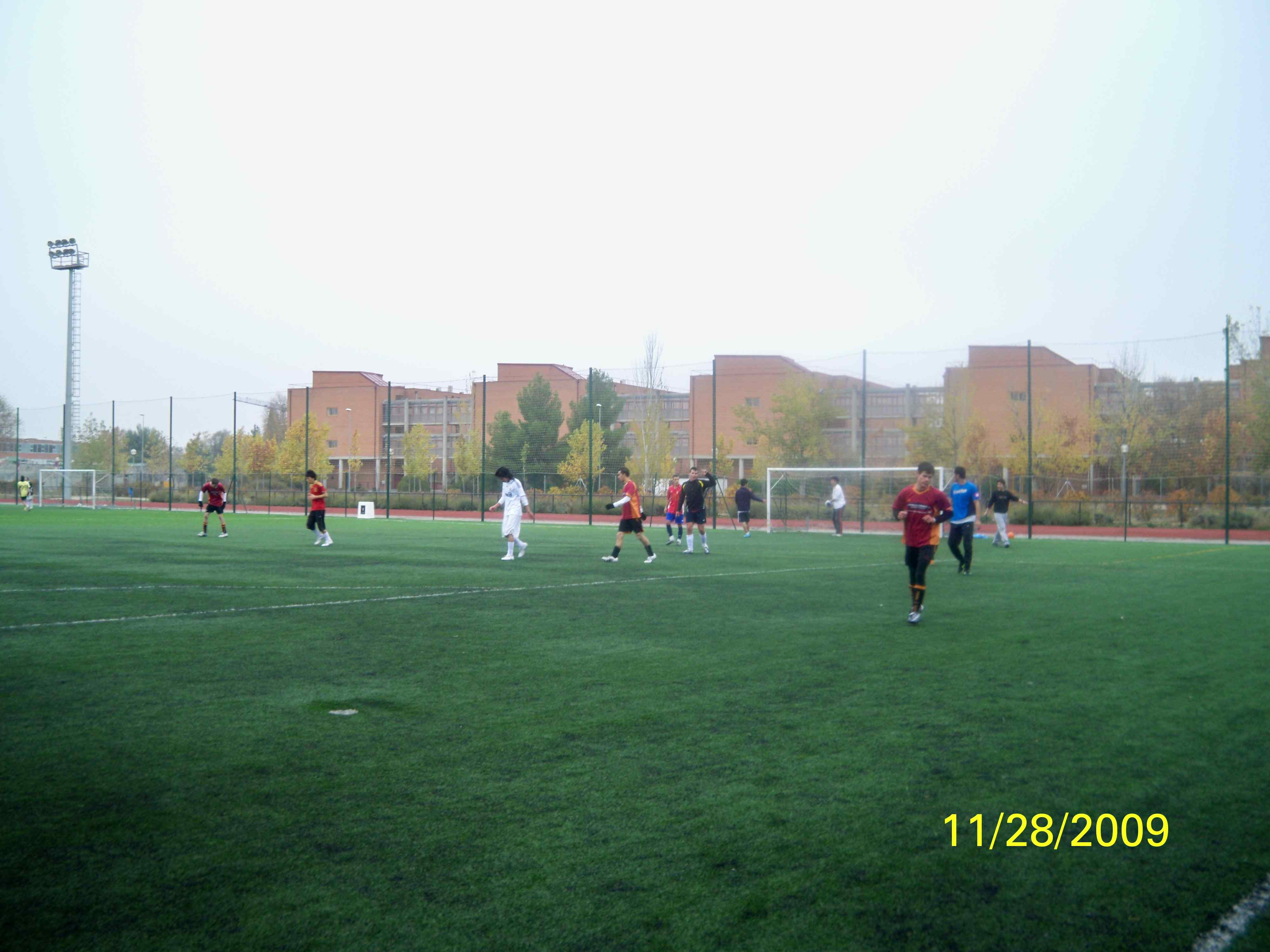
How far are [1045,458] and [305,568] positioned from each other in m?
36.2

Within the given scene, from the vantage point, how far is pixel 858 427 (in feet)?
135

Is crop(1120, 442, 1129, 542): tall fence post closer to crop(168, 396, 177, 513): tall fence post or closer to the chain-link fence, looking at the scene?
the chain-link fence

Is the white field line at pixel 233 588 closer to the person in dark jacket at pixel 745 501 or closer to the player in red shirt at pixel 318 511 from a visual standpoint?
the player in red shirt at pixel 318 511

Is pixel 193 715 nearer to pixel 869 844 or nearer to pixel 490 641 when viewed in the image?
pixel 490 641

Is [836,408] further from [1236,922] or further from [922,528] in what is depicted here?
[1236,922]

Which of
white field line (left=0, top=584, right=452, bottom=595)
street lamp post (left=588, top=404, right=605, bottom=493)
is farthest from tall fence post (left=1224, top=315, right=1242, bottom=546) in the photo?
white field line (left=0, top=584, right=452, bottom=595)

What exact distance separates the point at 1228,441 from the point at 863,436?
36.9ft

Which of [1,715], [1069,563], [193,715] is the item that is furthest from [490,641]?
[1069,563]

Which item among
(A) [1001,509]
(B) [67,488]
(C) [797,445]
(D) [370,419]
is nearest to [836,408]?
(C) [797,445]

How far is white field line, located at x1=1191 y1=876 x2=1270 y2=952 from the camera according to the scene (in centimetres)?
313

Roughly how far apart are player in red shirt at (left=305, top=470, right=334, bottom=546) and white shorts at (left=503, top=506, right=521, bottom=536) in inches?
200

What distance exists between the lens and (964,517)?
1700 cm

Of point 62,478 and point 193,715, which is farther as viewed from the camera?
point 62,478
